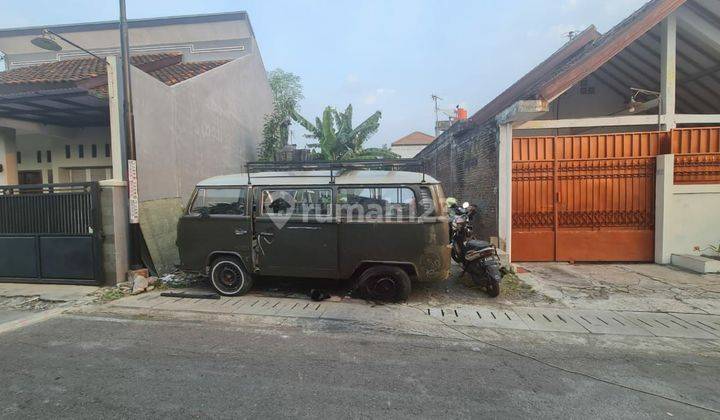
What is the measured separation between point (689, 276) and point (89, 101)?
12589mm

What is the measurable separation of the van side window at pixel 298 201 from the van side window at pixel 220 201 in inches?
16.2

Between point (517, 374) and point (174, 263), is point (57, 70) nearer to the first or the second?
point (174, 263)

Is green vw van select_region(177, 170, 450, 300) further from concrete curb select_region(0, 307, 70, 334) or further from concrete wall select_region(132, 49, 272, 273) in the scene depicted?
concrete wall select_region(132, 49, 272, 273)

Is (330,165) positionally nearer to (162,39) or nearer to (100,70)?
(100,70)

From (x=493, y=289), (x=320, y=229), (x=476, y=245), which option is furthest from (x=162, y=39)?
(x=493, y=289)

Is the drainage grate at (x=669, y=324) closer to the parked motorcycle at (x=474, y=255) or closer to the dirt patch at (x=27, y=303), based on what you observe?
the parked motorcycle at (x=474, y=255)

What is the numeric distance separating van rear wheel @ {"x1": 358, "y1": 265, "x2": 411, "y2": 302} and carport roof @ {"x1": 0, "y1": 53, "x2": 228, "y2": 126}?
20.0 feet

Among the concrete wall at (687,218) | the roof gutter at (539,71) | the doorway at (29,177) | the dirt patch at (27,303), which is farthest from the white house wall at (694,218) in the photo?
the doorway at (29,177)

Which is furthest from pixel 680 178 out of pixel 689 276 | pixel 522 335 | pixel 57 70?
pixel 57 70

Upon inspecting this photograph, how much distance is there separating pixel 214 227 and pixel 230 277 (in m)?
0.88

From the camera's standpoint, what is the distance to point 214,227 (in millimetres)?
6086

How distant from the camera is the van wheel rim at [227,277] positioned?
6.15m

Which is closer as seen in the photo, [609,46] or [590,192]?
[609,46]

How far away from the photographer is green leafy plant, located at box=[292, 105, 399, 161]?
1429cm
